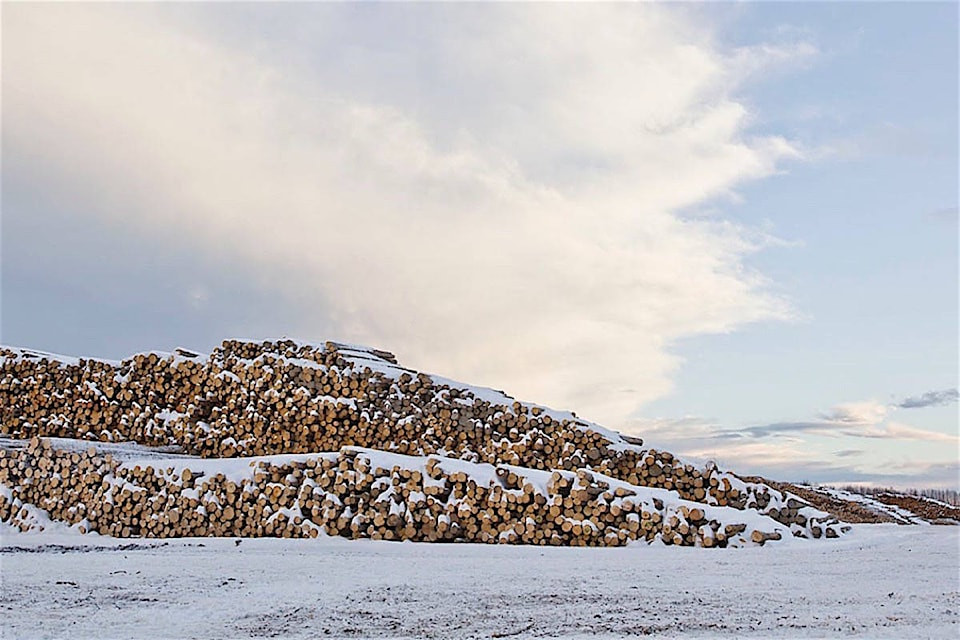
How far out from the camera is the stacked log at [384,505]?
37.4ft

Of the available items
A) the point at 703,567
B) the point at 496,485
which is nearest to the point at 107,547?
the point at 496,485

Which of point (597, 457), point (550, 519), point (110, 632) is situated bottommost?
point (110, 632)

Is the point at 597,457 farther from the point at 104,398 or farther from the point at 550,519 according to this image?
the point at 104,398

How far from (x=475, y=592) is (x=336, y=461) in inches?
220

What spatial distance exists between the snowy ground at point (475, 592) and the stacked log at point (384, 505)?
769 millimetres

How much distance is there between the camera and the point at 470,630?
224 inches

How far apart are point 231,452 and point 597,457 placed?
20.1 feet

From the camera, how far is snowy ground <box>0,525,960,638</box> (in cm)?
577

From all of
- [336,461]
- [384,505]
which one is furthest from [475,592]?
[336,461]

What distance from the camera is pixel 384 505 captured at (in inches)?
464

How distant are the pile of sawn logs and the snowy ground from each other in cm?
92

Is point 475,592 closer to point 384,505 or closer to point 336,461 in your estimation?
point 384,505

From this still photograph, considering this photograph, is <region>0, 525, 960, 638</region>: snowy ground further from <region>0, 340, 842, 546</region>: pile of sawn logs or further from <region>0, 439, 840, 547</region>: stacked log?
<region>0, 340, 842, 546</region>: pile of sawn logs

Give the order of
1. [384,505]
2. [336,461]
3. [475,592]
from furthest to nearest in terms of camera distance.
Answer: [336,461] → [384,505] → [475,592]
